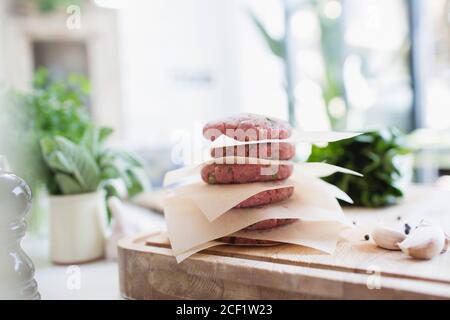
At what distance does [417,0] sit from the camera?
2.60 metres

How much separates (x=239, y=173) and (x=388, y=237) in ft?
0.69

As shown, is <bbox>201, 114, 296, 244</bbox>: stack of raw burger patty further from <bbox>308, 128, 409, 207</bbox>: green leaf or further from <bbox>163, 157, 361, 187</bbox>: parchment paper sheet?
<bbox>308, 128, 409, 207</bbox>: green leaf

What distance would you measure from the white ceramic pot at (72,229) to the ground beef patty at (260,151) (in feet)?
0.97

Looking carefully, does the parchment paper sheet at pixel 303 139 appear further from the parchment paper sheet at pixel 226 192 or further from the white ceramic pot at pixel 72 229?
the white ceramic pot at pixel 72 229

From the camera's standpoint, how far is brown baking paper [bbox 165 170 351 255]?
556mm

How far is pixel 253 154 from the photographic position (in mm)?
570

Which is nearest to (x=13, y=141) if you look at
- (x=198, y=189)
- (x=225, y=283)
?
(x=198, y=189)

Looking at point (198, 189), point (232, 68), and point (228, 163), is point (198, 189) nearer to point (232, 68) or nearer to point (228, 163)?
point (228, 163)

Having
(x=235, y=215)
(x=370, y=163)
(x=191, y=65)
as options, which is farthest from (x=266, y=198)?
(x=191, y=65)

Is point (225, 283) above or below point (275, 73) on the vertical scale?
below

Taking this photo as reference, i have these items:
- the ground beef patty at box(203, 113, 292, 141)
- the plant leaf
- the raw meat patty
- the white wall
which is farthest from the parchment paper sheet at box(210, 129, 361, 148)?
the white wall

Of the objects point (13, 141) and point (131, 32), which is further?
point (131, 32)

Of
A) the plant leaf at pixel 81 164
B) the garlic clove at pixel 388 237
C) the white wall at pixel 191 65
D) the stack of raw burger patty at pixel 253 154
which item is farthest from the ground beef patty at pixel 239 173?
the white wall at pixel 191 65

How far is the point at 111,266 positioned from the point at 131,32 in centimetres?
368
